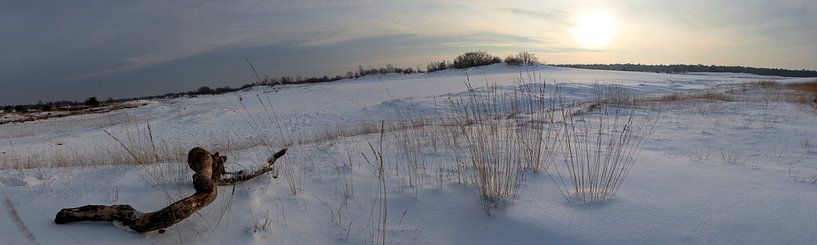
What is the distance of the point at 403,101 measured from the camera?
20.3 meters

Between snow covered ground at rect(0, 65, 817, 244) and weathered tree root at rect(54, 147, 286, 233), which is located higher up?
weathered tree root at rect(54, 147, 286, 233)

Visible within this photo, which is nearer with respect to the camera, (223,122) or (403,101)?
(223,122)

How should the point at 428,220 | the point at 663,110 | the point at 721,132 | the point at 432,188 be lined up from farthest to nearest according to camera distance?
the point at 663,110, the point at 721,132, the point at 432,188, the point at 428,220

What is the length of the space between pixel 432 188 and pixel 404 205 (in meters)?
0.39

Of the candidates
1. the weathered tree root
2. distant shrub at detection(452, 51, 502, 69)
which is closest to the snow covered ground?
the weathered tree root

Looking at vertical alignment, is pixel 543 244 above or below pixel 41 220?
below

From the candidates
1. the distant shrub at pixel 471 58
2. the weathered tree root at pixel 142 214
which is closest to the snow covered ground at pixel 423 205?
the weathered tree root at pixel 142 214

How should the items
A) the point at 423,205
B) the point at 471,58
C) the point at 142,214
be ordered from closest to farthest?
the point at 142,214 → the point at 423,205 → the point at 471,58

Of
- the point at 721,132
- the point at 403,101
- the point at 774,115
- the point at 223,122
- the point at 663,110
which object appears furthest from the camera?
the point at 403,101

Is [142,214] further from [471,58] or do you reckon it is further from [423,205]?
[471,58]

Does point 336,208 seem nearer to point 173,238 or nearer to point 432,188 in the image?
point 432,188

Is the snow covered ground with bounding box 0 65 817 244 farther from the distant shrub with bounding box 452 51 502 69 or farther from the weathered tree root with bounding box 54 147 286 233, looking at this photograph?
the distant shrub with bounding box 452 51 502 69

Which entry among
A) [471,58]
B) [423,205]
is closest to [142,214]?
[423,205]

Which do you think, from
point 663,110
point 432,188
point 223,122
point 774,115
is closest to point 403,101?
point 223,122
